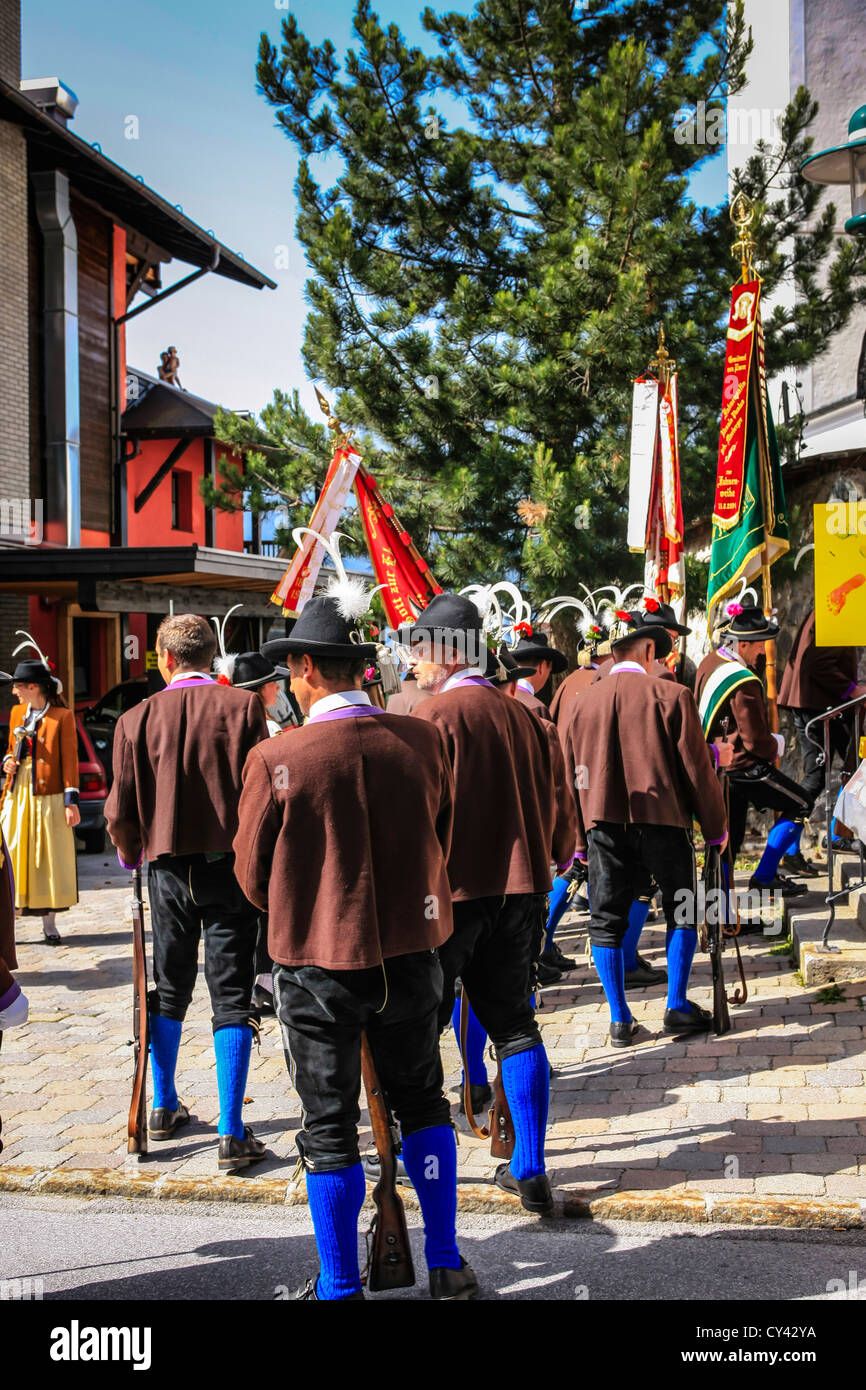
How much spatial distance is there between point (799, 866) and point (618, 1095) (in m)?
3.76

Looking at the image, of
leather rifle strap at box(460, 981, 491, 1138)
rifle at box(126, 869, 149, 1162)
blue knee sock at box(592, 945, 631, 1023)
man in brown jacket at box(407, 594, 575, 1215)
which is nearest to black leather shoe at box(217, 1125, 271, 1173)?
rifle at box(126, 869, 149, 1162)

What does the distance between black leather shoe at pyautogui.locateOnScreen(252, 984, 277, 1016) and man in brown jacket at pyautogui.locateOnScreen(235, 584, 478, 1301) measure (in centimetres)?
325

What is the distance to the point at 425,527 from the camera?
1151cm

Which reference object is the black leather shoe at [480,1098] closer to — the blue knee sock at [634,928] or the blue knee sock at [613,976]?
the blue knee sock at [613,976]

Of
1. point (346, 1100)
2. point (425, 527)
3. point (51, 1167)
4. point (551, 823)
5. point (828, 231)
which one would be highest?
point (828, 231)

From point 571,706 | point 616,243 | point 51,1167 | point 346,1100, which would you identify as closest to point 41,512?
point 616,243

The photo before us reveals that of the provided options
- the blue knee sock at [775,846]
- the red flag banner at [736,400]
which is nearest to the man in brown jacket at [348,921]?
the blue knee sock at [775,846]

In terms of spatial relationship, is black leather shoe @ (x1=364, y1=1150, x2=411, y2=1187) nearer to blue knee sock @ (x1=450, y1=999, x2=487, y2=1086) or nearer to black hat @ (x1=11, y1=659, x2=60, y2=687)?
blue knee sock @ (x1=450, y1=999, x2=487, y2=1086)

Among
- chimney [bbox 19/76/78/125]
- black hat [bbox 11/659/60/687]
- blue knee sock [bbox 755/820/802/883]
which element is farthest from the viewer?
chimney [bbox 19/76/78/125]

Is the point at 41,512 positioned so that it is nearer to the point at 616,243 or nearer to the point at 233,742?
the point at 616,243

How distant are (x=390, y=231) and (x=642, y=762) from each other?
7.94 m

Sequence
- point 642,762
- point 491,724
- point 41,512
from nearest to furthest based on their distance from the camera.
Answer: point 491,724
point 642,762
point 41,512

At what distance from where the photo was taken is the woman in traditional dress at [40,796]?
26.4 ft

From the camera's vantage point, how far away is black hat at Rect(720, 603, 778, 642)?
6730 mm
